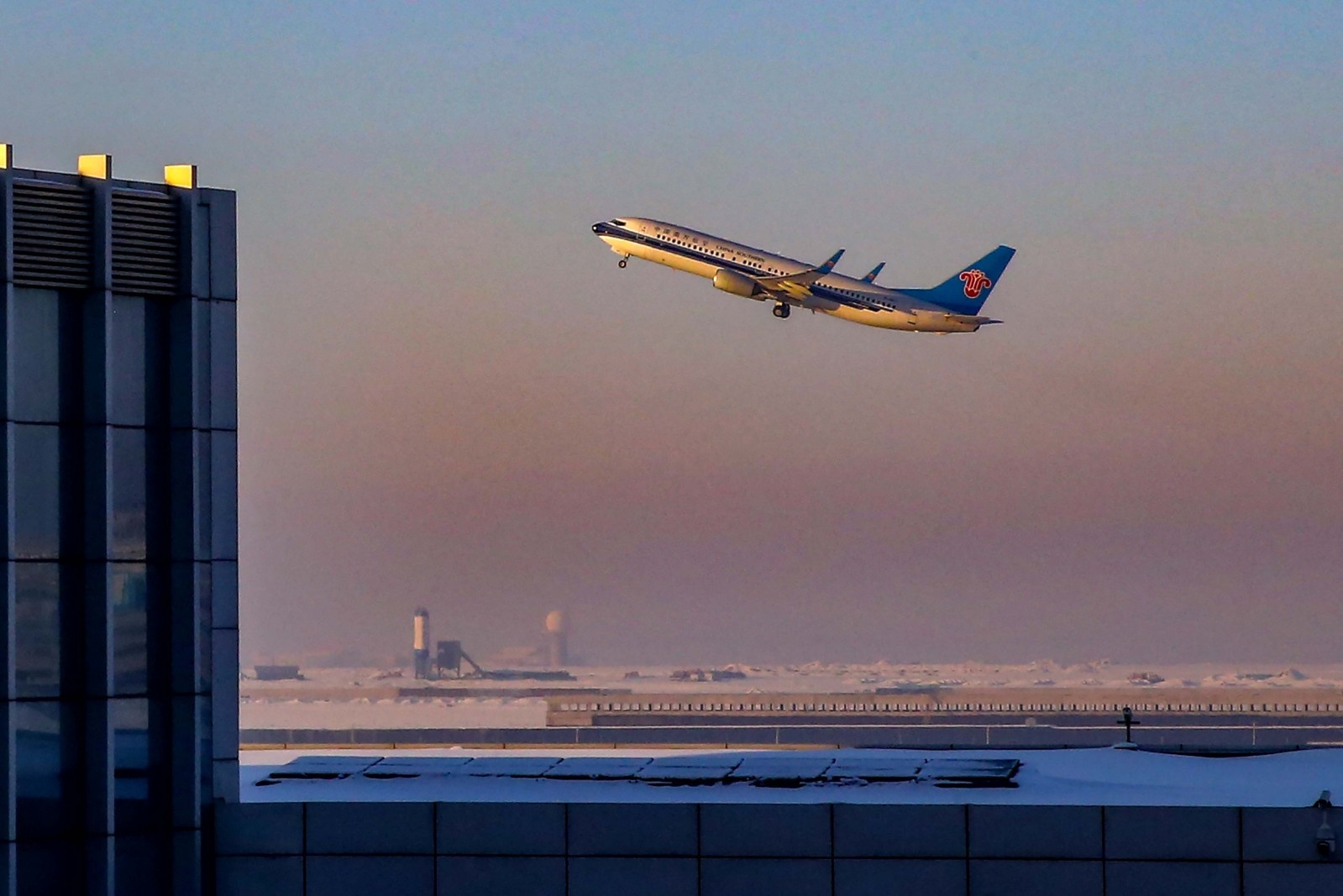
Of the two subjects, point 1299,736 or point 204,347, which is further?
point 1299,736

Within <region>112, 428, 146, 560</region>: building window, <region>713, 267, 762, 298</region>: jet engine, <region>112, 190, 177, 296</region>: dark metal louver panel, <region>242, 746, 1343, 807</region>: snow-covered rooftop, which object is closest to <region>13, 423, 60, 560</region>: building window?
<region>112, 428, 146, 560</region>: building window

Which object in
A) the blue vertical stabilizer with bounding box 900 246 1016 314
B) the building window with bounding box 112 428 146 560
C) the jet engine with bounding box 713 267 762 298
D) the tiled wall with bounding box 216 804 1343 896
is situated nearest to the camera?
the tiled wall with bounding box 216 804 1343 896

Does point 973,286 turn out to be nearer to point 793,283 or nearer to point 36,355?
point 793,283

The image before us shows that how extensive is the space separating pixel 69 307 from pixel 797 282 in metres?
98.7

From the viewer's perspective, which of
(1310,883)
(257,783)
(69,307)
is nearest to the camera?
(1310,883)

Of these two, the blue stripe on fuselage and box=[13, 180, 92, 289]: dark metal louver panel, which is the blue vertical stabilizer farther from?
box=[13, 180, 92, 289]: dark metal louver panel

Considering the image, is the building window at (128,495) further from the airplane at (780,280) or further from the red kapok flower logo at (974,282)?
the red kapok flower logo at (974,282)

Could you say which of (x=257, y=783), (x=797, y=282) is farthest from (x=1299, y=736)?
(x=257, y=783)

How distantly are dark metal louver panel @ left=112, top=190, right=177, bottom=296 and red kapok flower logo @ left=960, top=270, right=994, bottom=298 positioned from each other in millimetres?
119625

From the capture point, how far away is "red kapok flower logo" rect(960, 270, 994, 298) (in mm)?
153250

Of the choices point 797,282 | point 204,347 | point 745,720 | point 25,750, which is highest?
point 797,282

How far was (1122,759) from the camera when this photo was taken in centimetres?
4344

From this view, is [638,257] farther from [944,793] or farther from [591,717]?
[944,793]

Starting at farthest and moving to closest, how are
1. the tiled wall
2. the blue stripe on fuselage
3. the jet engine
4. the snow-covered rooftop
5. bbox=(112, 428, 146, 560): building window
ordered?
the blue stripe on fuselage
the jet engine
the snow-covered rooftop
bbox=(112, 428, 146, 560): building window
the tiled wall
